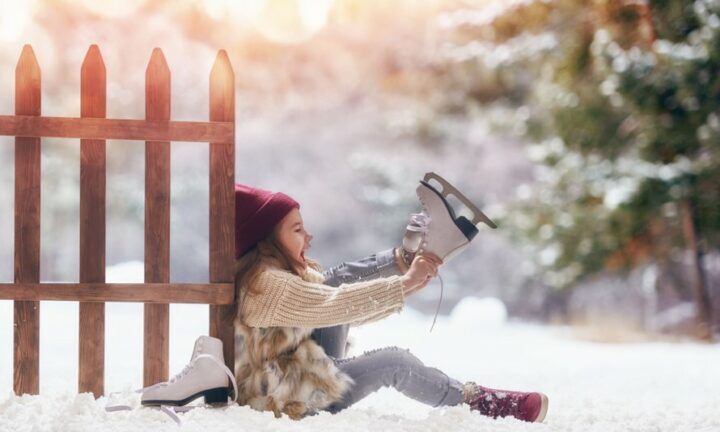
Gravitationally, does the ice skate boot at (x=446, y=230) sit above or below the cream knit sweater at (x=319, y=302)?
above

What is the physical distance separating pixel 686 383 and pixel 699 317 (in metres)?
3.03

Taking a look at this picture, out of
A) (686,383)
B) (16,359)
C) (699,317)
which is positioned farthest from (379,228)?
(16,359)

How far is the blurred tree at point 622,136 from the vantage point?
239 inches

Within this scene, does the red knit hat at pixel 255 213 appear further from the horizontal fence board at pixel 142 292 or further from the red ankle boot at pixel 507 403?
the red ankle boot at pixel 507 403

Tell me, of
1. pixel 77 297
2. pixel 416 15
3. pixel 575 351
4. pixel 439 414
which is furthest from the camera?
pixel 416 15

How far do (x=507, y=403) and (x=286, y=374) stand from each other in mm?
594

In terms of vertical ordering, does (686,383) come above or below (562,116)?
below

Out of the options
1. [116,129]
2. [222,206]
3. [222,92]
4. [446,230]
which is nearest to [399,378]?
[446,230]

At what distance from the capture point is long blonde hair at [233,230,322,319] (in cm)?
229

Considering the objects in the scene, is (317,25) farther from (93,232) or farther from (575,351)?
(93,232)

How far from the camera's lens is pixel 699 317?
21.2ft

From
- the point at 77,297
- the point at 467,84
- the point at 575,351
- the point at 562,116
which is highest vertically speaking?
the point at 467,84

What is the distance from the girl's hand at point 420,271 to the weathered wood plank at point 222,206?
19.2 inches

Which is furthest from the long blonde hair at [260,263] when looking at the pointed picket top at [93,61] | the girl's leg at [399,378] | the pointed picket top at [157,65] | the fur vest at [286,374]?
the pointed picket top at [93,61]
